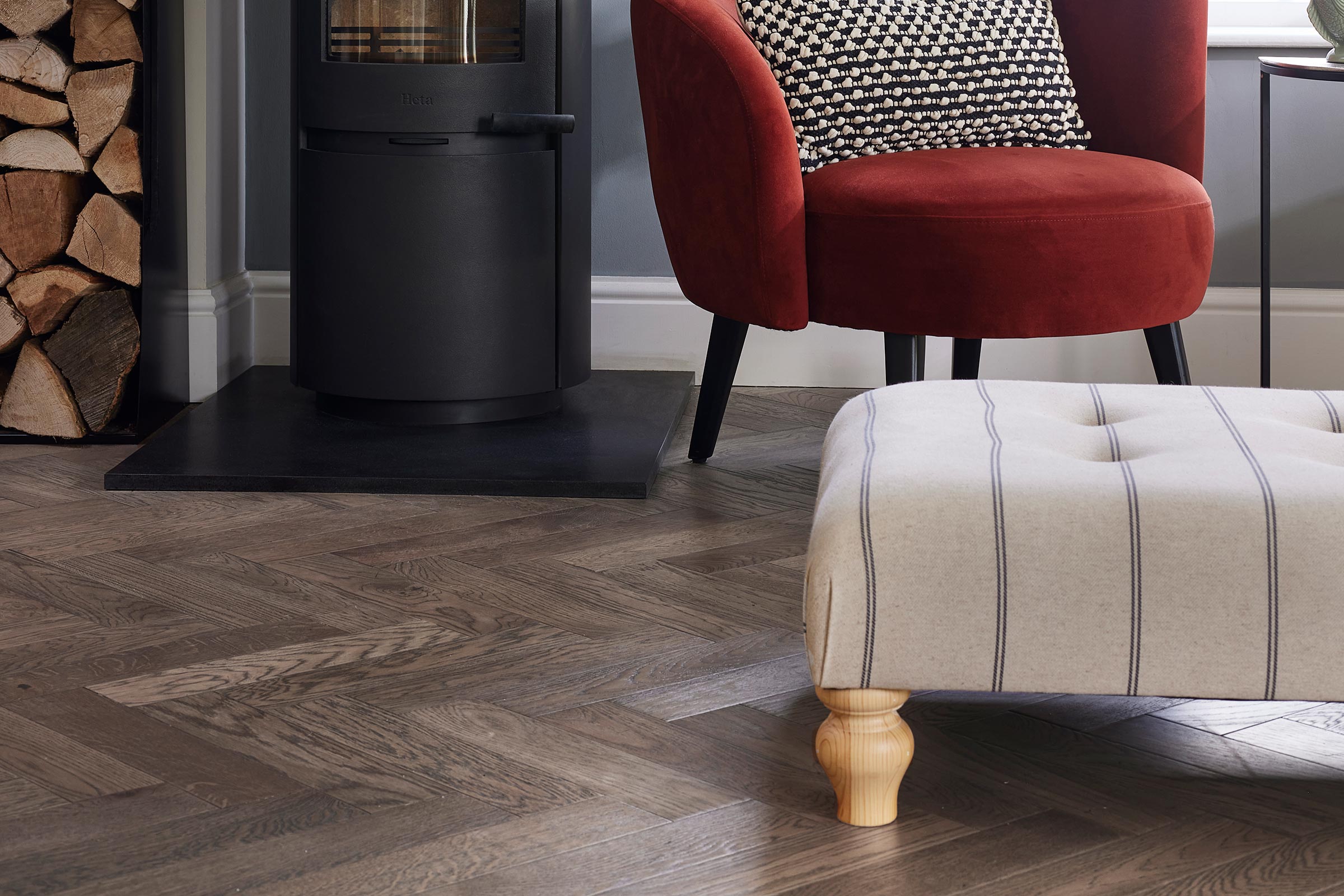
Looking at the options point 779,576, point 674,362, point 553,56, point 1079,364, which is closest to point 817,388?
point 674,362

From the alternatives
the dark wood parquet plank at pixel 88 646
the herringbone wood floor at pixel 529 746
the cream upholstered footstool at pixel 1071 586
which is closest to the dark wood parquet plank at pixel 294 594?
the herringbone wood floor at pixel 529 746

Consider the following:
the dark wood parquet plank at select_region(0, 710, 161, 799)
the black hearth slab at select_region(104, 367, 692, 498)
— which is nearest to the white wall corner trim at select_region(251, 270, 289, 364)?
the black hearth slab at select_region(104, 367, 692, 498)

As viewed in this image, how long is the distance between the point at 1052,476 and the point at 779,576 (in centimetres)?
74

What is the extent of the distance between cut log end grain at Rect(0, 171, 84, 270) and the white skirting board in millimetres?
618

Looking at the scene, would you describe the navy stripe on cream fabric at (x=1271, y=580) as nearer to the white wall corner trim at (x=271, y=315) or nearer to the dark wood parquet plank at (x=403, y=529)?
the dark wood parquet plank at (x=403, y=529)

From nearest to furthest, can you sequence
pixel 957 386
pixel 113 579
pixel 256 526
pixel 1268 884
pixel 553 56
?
pixel 1268 884 → pixel 957 386 → pixel 113 579 → pixel 256 526 → pixel 553 56

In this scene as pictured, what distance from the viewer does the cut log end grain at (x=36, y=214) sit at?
2377 mm

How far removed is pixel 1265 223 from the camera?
2549 mm

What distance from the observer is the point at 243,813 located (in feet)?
3.92

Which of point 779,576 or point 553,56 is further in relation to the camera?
point 553,56

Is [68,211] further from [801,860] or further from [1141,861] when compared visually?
[1141,861]

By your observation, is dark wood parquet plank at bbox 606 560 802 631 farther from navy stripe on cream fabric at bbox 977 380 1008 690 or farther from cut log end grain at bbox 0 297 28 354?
cut log end grain at bbox 0 297 28 354

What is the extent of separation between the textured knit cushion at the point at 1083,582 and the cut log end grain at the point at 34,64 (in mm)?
1741

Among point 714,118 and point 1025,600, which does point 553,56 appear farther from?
point 1025,600
